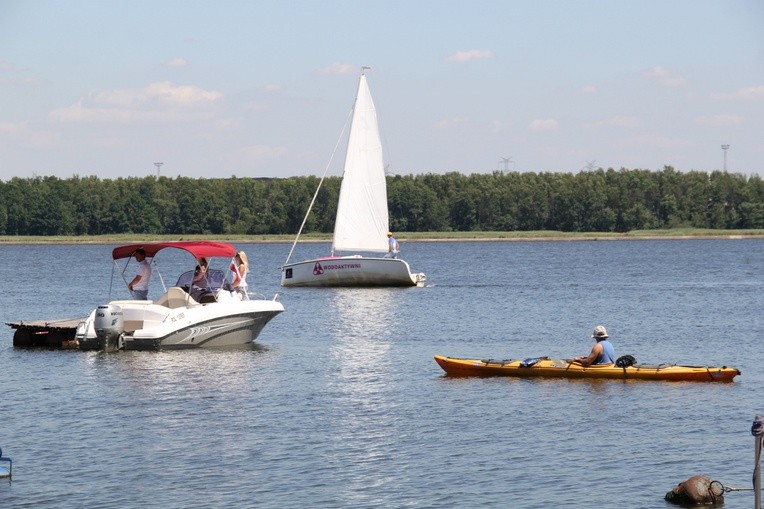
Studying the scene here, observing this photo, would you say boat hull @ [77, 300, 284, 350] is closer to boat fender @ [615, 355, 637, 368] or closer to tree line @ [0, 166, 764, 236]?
boat fender @ [615, 355, 637, 368]

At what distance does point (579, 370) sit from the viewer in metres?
33.2

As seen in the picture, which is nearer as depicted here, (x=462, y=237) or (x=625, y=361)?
(x=625, y=361)

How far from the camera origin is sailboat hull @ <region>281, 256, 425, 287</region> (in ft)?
218

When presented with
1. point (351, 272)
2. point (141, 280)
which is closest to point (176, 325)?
point (141, 280)

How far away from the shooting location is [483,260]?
127 meters

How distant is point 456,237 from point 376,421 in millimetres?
165337

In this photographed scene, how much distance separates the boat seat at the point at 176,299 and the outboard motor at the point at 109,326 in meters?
1.51

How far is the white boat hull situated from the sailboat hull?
25.5 m

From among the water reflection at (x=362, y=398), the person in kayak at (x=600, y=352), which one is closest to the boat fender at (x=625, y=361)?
the person in kayak at (x=600, y=352)

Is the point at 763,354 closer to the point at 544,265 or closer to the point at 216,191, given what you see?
the point at 544,265

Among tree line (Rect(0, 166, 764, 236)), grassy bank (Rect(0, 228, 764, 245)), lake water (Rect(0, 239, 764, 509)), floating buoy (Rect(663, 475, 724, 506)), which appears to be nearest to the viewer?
floating buoy (Rect(663, 475, 724, 506))

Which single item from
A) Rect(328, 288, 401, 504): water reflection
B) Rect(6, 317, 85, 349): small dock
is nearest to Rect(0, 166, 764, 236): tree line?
Rect(328, 288, 401, 504): water reflection

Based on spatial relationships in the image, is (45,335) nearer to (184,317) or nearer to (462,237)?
(184,317)

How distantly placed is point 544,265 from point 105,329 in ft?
254
